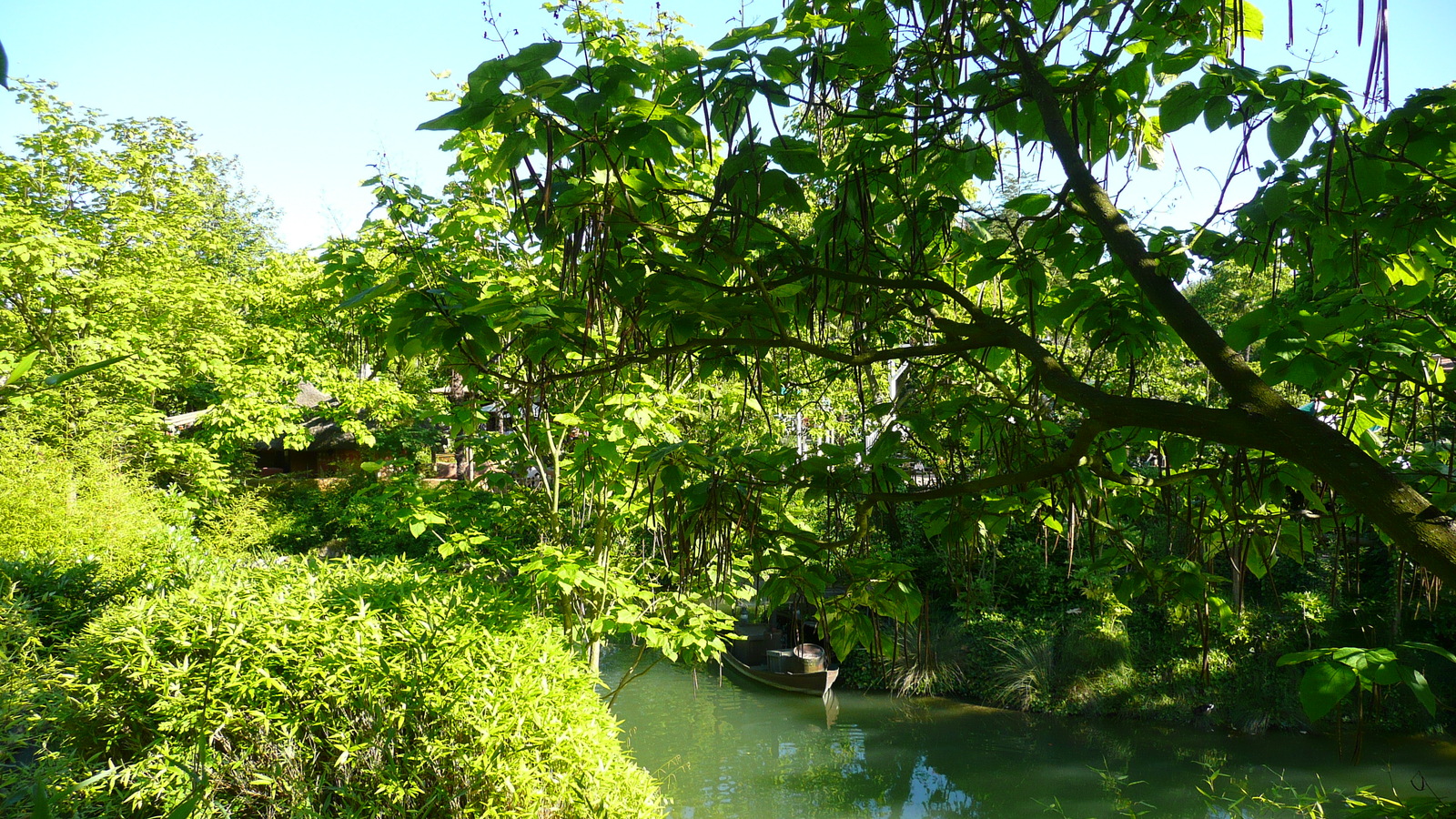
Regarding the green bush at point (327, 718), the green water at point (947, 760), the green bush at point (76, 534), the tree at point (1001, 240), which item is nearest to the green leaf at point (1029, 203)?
the tree at point (1001, 240)

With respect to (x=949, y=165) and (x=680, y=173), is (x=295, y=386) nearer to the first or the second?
(x=680, y=173)

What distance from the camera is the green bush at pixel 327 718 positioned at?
3180 millimetres

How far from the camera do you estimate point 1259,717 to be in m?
8.84

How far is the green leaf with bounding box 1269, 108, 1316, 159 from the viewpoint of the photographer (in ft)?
3.77

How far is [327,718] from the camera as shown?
10.9ft

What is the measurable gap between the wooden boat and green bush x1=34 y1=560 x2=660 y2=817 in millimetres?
6482

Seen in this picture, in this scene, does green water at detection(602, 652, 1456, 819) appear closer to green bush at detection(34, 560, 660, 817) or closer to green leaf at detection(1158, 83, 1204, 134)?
green bush at detection(34, 560, 660, 817)

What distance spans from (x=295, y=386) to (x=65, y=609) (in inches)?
331

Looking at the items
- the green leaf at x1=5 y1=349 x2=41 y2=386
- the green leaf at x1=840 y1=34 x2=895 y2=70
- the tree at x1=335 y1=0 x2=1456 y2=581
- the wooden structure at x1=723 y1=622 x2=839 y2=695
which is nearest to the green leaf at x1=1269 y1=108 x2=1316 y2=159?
the tree at x1=335 y1=0 x2=1456 y2=581

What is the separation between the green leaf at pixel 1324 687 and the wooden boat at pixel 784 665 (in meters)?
8.98

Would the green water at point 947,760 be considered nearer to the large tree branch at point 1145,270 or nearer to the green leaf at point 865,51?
the large tree branch at point 1145,270

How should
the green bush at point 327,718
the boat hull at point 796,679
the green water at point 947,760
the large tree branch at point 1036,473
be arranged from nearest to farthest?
the large tree branch at point 1036,473, the green bush at point 327,718, the green water at point 947,760, the boat hull at point 796,679

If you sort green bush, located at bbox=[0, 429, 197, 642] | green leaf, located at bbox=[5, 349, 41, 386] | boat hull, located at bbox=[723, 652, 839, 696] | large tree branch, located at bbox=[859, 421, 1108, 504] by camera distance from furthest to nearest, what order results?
boat hull, located at bbox=[723, 652, 839, 696], green bush, located at bbox=[0, 429, 197, 642], large tree branch, located at bbox=[859, 421, 1108, 504], green leaf, located at bbox=[5, 349, 41, 386]

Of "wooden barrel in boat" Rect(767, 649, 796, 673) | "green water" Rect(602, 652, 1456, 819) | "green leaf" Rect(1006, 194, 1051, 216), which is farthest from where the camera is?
"wooden barrel in boat" Rect(767, 649, 796, 673)
